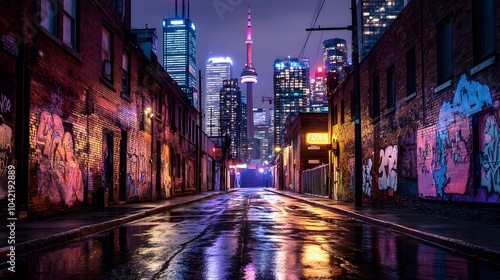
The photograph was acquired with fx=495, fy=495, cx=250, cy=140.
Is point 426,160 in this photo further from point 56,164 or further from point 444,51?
point 56,164

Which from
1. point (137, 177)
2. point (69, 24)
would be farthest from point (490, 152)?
point (137, 177)

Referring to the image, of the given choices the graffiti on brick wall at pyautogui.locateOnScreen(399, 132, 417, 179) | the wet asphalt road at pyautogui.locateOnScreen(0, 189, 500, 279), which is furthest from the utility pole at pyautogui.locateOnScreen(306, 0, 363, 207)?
the wet asphalt road at pyautogui.locateOnScreen(0, 189, 500, 279)

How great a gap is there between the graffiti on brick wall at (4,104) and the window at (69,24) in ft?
14.2

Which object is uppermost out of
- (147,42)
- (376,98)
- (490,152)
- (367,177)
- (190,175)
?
(147,42)

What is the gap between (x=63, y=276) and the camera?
6281mm

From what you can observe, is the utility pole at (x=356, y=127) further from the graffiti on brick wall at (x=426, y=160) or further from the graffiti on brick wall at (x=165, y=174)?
the graffiti on brick wall at (x=165, y=174)

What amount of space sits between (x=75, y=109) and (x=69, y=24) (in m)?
2.82

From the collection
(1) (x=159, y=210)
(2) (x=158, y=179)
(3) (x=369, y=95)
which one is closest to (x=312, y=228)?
(1) (x=159, y=210)

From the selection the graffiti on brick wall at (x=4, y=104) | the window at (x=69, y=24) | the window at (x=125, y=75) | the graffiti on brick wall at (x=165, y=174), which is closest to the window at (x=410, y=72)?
the window at (x=69, y=24)

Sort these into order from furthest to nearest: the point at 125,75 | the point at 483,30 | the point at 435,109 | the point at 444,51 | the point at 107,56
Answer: the point at 125,75
the point at 107,56
the point at 435,109
the point at 444,51
the point at 483,30

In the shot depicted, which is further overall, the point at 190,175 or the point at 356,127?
the point at 190,175

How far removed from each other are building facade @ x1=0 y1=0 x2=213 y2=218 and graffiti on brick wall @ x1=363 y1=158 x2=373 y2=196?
1122 centimetres

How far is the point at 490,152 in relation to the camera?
11.6 m

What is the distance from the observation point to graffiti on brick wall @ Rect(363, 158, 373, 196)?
23.2 metres
